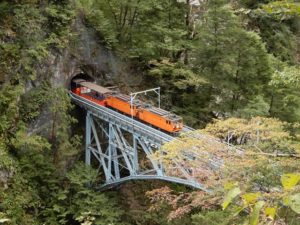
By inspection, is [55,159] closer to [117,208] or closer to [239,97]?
[117,208]

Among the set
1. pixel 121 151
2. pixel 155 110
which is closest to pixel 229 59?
pixel 155 110

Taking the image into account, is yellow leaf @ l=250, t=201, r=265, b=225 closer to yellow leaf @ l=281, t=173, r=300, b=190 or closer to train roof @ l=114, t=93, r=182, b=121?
yellow leaf @ l=281, t=173, r=300, b=190

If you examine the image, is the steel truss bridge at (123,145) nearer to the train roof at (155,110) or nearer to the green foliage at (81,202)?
the train roof at (155,110)

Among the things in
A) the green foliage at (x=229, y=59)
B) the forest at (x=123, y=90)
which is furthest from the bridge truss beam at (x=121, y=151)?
the green foliage at (x=229, y=59)

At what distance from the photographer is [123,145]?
1917 centimetres

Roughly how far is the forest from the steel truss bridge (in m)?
0.62

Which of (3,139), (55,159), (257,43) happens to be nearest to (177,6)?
(257,43)

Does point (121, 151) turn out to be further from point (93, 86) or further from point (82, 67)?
point (82, 67)

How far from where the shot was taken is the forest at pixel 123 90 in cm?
1595

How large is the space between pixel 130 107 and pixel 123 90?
4.31m

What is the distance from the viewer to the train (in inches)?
690

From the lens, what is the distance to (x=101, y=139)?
861 inches

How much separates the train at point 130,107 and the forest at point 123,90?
0.94 metres

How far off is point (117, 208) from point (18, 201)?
4786 mm
